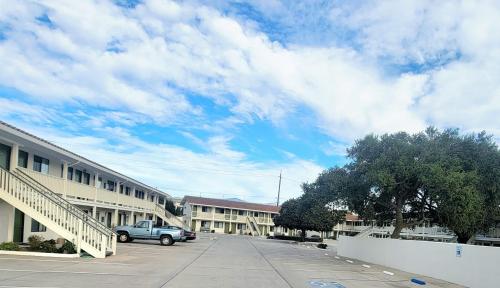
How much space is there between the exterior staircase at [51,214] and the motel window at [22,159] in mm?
2612

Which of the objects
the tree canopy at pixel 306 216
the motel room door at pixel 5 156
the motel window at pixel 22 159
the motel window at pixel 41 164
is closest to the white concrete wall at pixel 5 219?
the motel room door at pixel 5 156

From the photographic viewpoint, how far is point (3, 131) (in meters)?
19.1

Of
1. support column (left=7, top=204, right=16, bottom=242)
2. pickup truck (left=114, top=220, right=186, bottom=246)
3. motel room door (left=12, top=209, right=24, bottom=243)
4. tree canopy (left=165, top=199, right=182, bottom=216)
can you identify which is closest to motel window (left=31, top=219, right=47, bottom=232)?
motel room door (left=12, top=209, right=24, bottom=243)

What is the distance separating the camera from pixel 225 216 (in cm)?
9150

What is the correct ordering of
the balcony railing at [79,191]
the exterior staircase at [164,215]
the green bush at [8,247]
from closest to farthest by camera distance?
the green bush at [8,247] → the balcony railing at [79,191] → the exterior staircase at [164,215]

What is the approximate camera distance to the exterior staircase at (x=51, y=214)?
1988cm

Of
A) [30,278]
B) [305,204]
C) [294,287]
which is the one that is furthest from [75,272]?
[305,204]

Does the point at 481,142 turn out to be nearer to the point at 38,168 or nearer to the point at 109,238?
the point at 109,238

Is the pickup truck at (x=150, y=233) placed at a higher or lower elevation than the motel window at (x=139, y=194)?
lower

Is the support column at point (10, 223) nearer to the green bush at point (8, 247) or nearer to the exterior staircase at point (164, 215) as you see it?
the green bush at point (8, 247)

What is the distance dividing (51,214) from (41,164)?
639 cm

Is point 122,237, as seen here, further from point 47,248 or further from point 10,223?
point 47,248

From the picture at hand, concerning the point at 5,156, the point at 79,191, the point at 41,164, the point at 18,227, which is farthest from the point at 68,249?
the point at 79,191

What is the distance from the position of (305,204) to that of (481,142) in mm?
37396
